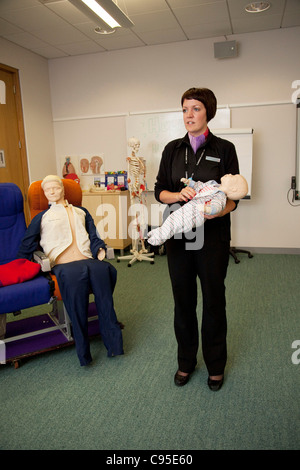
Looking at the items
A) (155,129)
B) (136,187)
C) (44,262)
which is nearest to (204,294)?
(44,262)

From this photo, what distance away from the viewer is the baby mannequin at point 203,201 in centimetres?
162

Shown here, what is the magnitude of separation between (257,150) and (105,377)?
140 inches

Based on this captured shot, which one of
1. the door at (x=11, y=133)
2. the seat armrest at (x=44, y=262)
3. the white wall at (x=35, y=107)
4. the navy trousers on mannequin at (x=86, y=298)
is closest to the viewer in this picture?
the navy trousers on mannequin at (x=86, y=298)

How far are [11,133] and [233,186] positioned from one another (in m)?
3.73

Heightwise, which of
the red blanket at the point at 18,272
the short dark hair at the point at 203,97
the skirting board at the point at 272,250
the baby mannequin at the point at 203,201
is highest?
the short dark hair at the point at 203,97

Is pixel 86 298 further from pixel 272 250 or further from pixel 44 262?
pixel 272 250

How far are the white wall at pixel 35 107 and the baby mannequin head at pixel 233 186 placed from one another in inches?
148

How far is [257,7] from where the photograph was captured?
3.63 m

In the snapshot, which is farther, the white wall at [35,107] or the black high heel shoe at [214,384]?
the white wall at [35,107]

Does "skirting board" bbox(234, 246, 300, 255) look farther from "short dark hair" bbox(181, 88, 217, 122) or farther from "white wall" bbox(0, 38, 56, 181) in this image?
"short dark hair" bbox(181, 88, 217, 122)

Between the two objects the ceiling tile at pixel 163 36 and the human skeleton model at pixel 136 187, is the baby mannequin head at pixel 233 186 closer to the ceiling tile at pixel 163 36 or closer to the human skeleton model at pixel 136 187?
the human skeleton model at pixel 136 187

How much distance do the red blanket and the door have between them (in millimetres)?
2490

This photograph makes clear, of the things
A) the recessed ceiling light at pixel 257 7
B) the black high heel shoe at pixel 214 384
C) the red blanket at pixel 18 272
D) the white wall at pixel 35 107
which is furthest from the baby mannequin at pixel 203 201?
the white wall at pixel 35 107

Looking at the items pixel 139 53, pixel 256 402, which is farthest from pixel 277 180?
pixel 256 402
